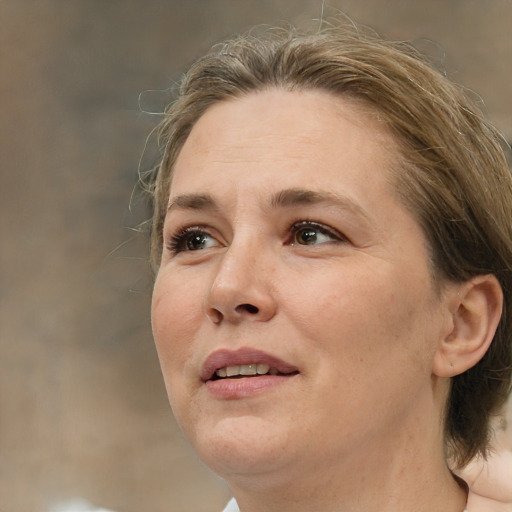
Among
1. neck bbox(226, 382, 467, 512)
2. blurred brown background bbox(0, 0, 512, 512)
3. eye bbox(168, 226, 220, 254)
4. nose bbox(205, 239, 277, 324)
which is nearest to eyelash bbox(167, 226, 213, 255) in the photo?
eye bbox(168, 226, 220, 254)

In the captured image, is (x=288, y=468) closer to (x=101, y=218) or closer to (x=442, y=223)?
(x=442, y=223)

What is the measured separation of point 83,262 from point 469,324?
161cm

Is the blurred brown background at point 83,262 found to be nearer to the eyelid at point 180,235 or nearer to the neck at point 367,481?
the eyelid at point 180,235

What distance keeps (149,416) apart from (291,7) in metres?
1.26

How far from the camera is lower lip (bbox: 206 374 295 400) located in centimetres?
138

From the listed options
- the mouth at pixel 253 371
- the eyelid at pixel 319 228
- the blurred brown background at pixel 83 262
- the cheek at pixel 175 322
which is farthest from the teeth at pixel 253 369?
the blurred brown background at pixel 83 262

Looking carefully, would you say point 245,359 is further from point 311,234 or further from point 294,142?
point 294,142

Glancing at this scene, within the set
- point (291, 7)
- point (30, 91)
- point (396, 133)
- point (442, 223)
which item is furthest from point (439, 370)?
point (30, 91)

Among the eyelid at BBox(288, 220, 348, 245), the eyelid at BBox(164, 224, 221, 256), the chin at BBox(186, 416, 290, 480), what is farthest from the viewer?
the eyelid at BBox(164, 224, 221, 256)

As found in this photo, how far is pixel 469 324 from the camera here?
1576 millimetres

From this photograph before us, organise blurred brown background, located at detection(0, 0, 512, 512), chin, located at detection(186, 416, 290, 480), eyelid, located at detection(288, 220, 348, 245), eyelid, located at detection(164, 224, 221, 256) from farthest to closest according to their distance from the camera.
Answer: blurred brown background, located at detection(0, 0, 512, 512) < eyelid, located at detection(164, 224, 221, 256) < eyelid, located at detection(288, 220, 348, 245) < chin, located at detection(186, 416, 290, 480)

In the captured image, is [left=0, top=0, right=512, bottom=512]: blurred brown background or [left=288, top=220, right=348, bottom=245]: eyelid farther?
[left=0, top=0, right=512, bottom=512]: blurred brown background

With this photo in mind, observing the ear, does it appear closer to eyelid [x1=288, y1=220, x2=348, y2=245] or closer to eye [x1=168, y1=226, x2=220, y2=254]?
eyelid [x1=288, y1=220, x2=348, y2=245]

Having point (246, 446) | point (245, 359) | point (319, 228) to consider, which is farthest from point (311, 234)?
point (246, 446)
